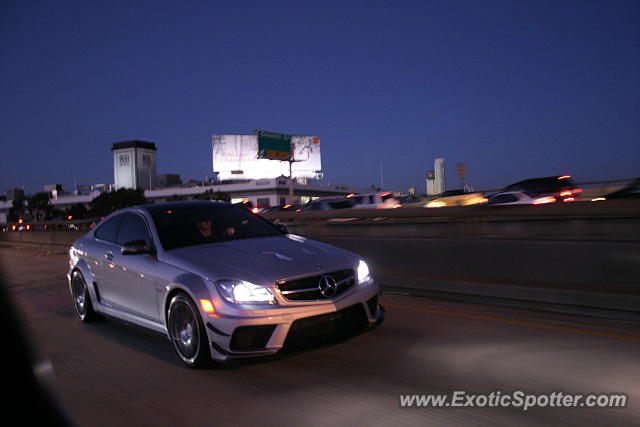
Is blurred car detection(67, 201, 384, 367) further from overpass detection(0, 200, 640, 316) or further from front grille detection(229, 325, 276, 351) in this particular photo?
overpass detection(0, 200, 640, 316)

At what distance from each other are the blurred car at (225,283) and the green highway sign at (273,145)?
2668 inches

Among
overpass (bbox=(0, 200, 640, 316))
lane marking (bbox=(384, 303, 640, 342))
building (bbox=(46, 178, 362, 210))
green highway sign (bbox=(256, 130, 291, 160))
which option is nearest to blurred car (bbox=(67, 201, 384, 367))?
lane marking (bbox=(384, 303, 640, 342))

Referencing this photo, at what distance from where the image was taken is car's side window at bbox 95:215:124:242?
6884 mm

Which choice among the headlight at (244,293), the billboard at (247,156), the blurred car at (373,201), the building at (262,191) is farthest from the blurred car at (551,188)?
the building at (262,191)

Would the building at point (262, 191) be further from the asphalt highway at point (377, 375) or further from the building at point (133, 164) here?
the asphalt highway at point (377, 375)

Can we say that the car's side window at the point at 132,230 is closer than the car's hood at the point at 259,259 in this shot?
No

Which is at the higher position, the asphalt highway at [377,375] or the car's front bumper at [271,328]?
the car's front bumper at [271,328]

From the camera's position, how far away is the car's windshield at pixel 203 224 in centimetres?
583

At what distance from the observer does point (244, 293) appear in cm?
466

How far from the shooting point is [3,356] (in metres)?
3.37

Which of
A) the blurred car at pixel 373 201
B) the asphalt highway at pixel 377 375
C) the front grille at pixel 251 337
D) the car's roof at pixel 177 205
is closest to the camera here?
the asphalt highway at pixel 377 375

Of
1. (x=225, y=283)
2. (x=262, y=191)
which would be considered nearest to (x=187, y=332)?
(x=225, y=283)

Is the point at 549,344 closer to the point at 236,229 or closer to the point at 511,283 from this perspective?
the point at 511,283

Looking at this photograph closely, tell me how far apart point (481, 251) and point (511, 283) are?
72cm
